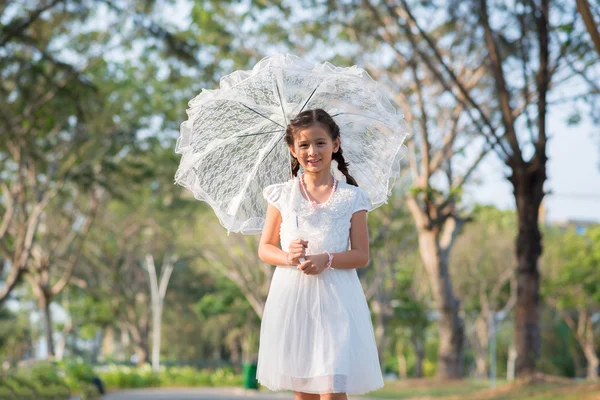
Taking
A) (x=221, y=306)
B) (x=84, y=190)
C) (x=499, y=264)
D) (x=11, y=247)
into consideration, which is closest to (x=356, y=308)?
(x=84, y=190)

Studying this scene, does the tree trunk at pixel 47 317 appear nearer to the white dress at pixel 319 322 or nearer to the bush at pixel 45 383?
the bush at pixel 45 383

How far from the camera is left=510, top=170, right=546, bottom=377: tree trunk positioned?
15.8m

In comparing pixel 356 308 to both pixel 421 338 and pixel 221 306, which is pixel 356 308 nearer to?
pixel 221 306

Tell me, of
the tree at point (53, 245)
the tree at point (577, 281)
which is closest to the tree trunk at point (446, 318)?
the tree at point (53, 245)

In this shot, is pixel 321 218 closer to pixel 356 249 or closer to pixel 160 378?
pixel 356 249

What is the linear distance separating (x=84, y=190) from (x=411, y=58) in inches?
330

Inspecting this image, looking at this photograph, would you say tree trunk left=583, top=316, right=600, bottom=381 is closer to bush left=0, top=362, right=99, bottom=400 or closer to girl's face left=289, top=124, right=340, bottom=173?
bush left=0, top=362, right=99, bottom=400

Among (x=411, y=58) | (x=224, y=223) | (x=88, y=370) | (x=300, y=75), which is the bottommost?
(x=88, y=370)

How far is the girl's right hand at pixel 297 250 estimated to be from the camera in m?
4.12

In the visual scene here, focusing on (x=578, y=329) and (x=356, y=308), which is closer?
(x=356, y=308)

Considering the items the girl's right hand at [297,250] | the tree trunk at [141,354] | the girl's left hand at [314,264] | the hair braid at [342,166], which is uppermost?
the hair braid at [342,166]

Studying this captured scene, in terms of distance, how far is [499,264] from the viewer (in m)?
41.7

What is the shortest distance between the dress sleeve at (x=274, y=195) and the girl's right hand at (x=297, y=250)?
0.41 metres

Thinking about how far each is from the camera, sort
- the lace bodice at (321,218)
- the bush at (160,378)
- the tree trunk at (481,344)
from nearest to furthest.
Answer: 1. the lace bodice at (321,218)
2. the bush at (160,378)
3. the tree trunk at (481,344)
